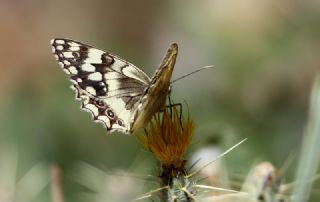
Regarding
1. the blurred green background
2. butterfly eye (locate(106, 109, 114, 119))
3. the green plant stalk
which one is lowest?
the green plant stalk

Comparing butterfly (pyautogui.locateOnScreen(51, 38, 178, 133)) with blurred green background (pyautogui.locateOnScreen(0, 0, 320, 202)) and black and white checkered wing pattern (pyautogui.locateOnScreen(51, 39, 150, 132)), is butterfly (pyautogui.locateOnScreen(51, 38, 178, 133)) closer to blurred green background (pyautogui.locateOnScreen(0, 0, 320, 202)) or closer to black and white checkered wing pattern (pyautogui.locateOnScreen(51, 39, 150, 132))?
black and white checkered wing pattern (pyautogui.locateOnScreen(51, 39, 150, 132))

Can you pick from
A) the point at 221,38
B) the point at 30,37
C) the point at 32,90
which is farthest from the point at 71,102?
the point at 30,37

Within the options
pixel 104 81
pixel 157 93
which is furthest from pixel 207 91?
pixel 157 93

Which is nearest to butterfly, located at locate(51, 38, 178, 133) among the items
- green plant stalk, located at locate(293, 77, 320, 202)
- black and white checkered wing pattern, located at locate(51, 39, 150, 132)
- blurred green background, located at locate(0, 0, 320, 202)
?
black and white checkered wing pattern, located at locate(51, 39, 150, 132)

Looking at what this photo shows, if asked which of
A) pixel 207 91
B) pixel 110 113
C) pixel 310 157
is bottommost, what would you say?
pixel 310 157

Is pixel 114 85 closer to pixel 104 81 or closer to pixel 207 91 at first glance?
pixel 104 81

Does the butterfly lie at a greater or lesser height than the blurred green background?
lesser

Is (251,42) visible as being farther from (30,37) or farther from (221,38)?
(30,37)

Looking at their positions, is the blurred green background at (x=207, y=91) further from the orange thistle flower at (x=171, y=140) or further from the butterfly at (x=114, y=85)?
the orange thistle flower at (x=171, y=140)
